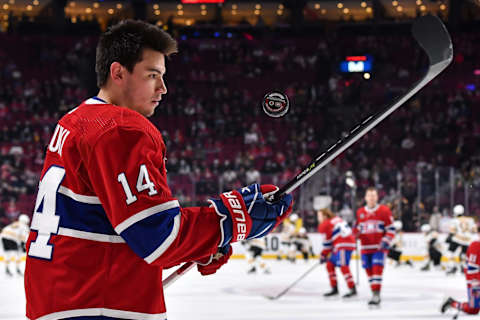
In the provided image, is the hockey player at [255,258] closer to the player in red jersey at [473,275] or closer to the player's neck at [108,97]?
the player in red jersey at [473,275]

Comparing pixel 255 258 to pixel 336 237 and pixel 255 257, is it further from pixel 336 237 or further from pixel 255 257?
pixel 336 237

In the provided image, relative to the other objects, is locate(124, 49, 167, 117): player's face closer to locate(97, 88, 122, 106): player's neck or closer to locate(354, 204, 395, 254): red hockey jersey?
locate(97, 88, 122, 106): player's neck

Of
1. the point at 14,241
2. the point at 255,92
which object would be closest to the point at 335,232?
the point at 255,92

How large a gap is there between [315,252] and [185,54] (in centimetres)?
834

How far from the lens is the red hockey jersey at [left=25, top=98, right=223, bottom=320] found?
1.28m

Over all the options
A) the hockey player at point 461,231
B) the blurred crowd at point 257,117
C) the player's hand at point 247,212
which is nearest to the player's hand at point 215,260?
the player's hand at point 247,212

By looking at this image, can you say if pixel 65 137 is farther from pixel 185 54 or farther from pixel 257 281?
pixel 185 54

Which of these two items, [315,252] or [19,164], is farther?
[19,164]

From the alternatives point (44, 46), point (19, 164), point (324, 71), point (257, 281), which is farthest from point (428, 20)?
point (44, 46)

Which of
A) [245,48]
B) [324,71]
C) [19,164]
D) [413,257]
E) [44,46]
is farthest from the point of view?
[44,46]

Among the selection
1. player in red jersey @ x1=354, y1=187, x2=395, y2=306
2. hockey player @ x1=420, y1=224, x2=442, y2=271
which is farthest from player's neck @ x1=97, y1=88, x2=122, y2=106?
hockey player @ x1=420, y1=224, x2=442, y2=271

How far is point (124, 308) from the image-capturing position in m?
1.38

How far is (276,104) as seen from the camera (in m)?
1.73

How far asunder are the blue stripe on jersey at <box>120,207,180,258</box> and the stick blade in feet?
2.25
